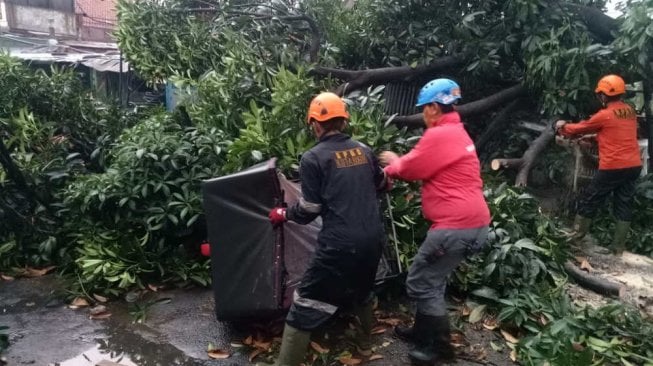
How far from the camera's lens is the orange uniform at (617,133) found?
517 centimetres

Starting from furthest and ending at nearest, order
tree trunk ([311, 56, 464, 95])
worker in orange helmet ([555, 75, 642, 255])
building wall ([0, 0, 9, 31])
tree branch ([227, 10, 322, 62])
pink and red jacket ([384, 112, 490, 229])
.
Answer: building wall ([0, 0, 9, 31]) → tree branch ([227, 10, 322, 62]) → tree trunk ([311, 56, 464, 95]) → worker in orange helmet ([555, 75, 642, 255]) → pink and red jacket ([384, 112, 490, 229])

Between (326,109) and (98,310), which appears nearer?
(326,109)

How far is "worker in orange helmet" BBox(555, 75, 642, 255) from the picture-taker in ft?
16.9

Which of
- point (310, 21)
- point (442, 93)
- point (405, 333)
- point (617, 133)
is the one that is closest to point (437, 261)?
point (405, 333)

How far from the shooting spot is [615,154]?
5.20 meters

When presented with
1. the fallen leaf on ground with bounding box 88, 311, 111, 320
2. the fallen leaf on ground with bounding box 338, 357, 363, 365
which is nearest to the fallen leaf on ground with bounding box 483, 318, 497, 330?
the fallen leaf on ground with bounding box 338, 357, 363, 365

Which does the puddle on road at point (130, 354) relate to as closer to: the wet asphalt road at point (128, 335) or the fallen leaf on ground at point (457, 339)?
the wet asphalt road at point (128, 335)

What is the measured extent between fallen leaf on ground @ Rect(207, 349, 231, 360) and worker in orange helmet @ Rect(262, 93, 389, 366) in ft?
1.77

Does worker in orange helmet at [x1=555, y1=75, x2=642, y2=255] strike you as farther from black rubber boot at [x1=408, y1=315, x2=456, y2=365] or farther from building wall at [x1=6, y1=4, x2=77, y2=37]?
building wall at [x1=6, y1=4, x2=77, y2=37]

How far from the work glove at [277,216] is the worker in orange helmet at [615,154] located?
11.6 feet

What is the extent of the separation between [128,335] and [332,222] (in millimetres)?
1861

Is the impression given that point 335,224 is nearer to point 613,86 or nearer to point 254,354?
point 254,354

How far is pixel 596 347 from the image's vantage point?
11.2 feet

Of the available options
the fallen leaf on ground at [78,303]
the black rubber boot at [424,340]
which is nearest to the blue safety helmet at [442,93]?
the black rubber boot at [424,340]
